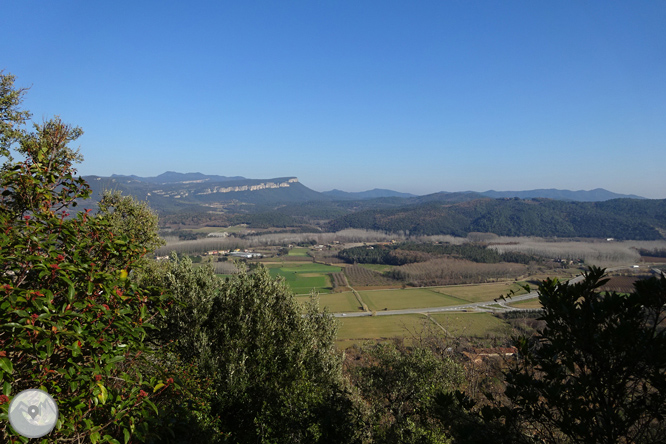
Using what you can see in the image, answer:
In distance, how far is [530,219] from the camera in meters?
161

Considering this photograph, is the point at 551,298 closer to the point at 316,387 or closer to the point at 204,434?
the point at 204,434

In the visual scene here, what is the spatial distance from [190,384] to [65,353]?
16.2 ft

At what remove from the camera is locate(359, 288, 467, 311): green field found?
5391 centimetres

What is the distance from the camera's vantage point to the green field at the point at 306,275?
61188 mm

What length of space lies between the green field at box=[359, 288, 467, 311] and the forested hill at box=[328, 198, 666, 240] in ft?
298

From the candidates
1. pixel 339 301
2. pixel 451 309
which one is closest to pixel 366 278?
pixel 339 301

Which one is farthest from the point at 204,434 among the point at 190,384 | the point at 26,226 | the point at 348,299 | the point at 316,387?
the point at 348,299

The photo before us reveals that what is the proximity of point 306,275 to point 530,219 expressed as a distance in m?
137

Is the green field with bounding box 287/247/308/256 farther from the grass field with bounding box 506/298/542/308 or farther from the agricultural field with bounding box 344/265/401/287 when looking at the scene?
the grass field with bounding box 506/298/542/308

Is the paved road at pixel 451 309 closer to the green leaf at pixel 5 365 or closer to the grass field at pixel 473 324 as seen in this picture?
the grass field at pixel 473 324

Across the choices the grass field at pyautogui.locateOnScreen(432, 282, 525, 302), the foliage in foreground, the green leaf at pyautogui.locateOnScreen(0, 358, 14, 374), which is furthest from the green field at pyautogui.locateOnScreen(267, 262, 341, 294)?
the green leaf at pyautogui.locateOnScreen(0, 358, 14, 374)

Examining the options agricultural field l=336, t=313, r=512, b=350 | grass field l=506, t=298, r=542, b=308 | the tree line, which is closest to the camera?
agricultural field l=336, t=313, r=512, b=350

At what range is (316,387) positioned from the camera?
9.63 m

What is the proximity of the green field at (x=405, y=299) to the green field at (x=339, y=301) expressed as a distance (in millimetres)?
2286
